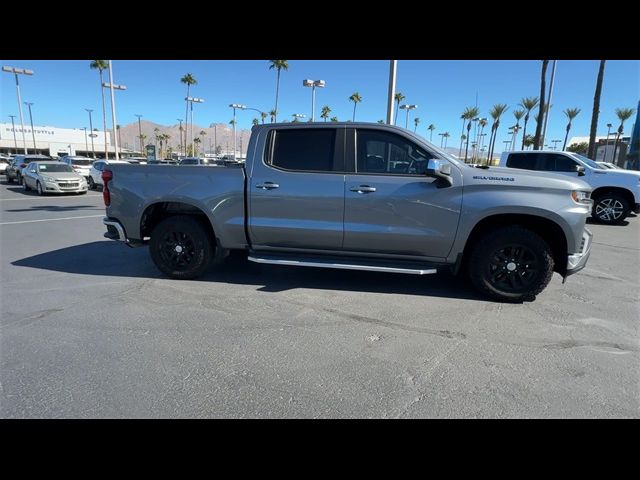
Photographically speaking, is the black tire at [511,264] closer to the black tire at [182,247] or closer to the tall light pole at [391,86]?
the black tire at [182,247]

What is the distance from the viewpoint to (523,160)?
1130 cm

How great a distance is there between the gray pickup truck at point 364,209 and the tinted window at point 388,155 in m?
0.01

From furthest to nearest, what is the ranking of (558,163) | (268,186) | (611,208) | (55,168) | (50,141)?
1. (50,141)
2. (55,168)
3. (558,163)
4. (611,208)
5. (268,186)

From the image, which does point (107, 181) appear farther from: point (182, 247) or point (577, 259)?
point (577, 259)

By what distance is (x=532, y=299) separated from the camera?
4.41 meters

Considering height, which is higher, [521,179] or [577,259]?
[521,179]

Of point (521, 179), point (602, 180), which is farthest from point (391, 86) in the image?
point (521, 179)

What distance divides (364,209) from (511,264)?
1.85 m

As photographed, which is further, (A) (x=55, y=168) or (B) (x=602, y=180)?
(A) (x=55, y=168)

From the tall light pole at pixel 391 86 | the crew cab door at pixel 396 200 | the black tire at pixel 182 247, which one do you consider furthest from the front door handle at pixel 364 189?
the tall light pole at pixel 391 86

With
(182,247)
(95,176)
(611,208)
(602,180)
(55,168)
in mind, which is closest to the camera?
(182,247)
